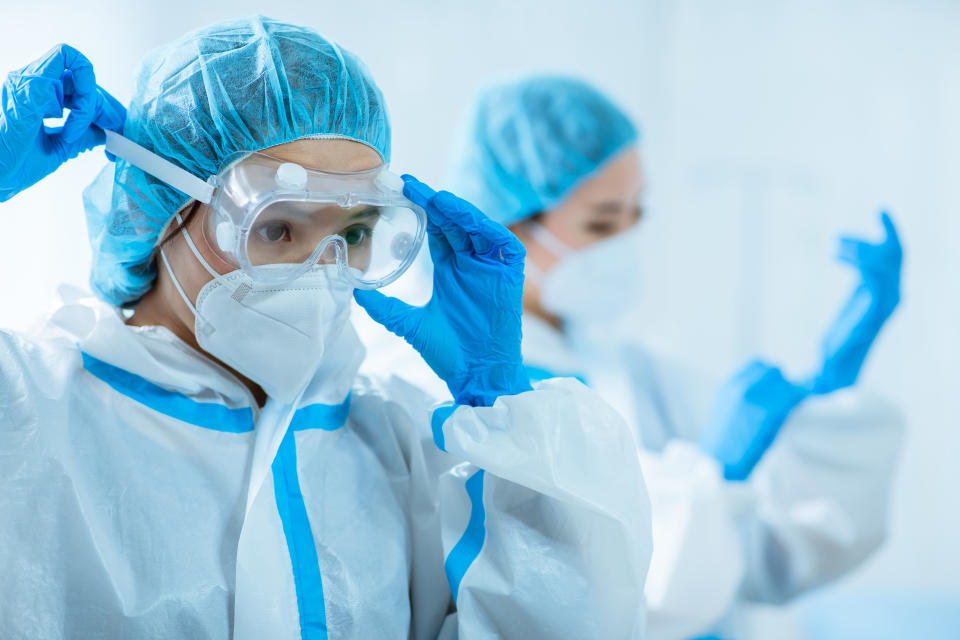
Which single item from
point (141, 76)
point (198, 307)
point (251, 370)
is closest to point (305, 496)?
point (251, 370)

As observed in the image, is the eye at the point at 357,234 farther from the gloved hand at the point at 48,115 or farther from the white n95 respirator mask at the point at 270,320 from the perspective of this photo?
the gloved hand at the point at 48,115

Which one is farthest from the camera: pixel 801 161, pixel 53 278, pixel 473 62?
pixel 801 161

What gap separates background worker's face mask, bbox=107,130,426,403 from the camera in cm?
104

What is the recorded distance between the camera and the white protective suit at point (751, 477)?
173 centimetres

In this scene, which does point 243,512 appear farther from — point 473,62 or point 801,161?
point 801,161

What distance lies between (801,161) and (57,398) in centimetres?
268

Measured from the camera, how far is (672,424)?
93.0 inches

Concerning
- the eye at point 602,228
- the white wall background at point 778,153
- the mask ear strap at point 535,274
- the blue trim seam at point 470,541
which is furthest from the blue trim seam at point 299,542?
the white wall background at point 778,153

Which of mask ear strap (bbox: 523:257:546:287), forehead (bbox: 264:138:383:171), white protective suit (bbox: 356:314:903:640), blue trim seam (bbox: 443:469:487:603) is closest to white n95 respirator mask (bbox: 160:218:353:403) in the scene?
forehead (bbox: 264:138:383:171)

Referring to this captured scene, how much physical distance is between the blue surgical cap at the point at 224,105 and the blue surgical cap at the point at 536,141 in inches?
40.3

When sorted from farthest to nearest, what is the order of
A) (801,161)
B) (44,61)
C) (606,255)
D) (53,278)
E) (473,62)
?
(801,161) < (473,62) < (606,255) < (53,278) < (44,61)

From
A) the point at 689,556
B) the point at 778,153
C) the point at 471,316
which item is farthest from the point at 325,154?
the point at 778,153

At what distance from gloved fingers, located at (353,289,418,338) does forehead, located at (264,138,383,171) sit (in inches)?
7.0

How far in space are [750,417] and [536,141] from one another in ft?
2.85
